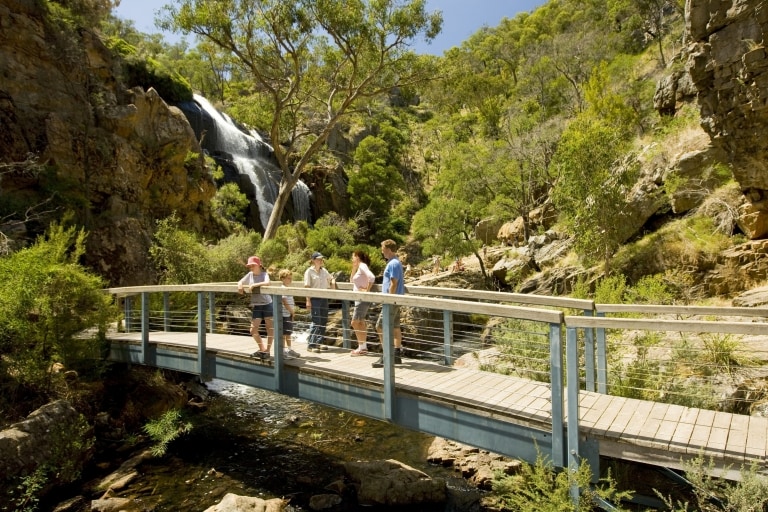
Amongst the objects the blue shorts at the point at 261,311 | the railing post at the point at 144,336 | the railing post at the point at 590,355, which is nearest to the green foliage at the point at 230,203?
the railing post at the point at 144,336

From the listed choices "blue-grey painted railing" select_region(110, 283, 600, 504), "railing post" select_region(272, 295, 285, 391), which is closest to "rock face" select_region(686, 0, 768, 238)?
"blue-grey painted railing" select_region(110, 283, 600, 504)

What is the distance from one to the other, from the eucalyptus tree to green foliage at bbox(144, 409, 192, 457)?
11392 mm

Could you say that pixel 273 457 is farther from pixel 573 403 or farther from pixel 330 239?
pixel 330 239

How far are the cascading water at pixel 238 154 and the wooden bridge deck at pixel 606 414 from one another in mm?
23137

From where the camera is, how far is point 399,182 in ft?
137

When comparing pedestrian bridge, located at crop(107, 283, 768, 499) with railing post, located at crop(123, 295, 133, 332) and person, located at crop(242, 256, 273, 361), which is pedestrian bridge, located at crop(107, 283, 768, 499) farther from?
railing post, located at crop(123, 295, 133, 332)

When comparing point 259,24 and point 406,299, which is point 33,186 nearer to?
point 259,24

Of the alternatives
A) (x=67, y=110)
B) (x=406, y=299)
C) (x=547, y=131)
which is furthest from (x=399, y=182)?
(x=406, y=299)

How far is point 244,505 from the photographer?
230 inches

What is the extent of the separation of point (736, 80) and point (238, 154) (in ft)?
84.6

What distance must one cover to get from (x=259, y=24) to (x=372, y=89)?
564 centimetres

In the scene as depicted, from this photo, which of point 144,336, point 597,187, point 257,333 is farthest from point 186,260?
point 597,187

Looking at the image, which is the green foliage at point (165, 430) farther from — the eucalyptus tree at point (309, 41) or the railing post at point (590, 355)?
the eucalyptus tree at point (309, 41)

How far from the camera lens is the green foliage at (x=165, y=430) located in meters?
8.16
